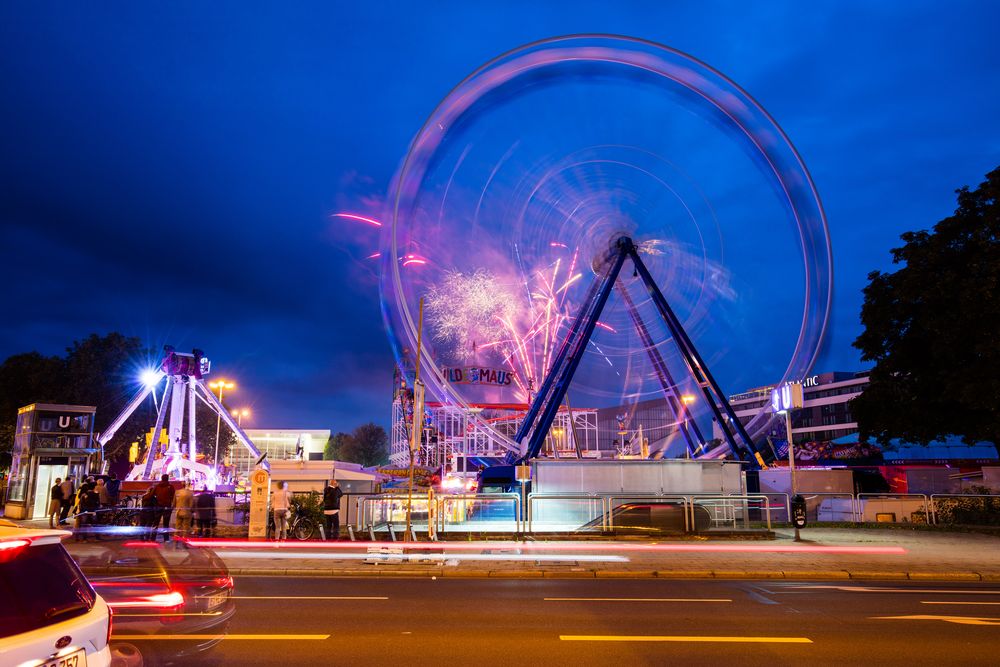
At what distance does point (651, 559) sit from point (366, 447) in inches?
5255

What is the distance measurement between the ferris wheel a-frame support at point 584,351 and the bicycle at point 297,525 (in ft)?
69.8

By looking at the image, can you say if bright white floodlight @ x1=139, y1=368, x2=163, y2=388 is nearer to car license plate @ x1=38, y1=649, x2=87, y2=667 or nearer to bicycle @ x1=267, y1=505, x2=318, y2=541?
bicycle @ x1=267, y1=505, x2=318, y2=541

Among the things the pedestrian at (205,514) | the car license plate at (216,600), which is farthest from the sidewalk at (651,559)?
the car license plate at (216,600)

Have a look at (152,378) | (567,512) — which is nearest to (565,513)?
(567,512)

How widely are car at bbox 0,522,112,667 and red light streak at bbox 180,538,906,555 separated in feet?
52.0

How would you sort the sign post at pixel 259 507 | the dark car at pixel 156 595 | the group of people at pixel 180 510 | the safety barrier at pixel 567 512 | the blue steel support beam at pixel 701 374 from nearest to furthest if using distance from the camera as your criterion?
1. the dark car at pixel 156 595
2. the group of people at pixel 180 510
3. the sign post at pixel 259 507
4. the safety barrier at pixel 567 512
5. the blue steel support beam at pixel 701 374

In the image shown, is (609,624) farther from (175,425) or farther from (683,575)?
(175,425)

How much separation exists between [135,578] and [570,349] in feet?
128

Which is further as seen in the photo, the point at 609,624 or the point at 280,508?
the point at 280,508

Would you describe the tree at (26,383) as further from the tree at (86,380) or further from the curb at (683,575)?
the curb at (683,575)

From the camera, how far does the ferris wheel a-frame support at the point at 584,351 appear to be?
43.4 m

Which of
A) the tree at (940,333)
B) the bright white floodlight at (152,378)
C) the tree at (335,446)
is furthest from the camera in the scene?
the tree at (335,446)

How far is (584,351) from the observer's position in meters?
45.9

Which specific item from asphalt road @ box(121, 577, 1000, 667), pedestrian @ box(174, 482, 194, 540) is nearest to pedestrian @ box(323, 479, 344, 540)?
pedestrian @ box(174, 482, 194, 540)
